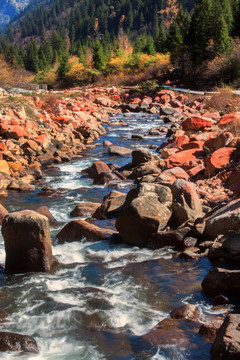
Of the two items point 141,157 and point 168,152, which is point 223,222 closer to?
point 141,157

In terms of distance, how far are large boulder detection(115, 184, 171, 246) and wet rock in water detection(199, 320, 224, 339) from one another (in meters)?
2.95

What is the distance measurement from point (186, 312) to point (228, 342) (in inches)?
50.2

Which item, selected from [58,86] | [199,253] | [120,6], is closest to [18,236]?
[199,253]

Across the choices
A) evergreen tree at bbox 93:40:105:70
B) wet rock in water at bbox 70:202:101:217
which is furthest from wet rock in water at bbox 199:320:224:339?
evergreen tree at bbox 93:40:105:70

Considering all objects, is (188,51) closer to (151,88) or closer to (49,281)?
(151,88)

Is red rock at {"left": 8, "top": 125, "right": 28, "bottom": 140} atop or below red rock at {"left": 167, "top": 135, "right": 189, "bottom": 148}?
atop

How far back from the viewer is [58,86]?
2379 inches

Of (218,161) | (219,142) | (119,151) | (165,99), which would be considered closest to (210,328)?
(218,161)

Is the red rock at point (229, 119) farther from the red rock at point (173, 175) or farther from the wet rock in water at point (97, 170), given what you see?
the wet rock in water at point (97, 170)

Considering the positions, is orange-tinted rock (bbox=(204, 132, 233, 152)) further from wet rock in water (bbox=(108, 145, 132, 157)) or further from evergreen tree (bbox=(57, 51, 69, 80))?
evergreen tree (bbox=(57, 51, 69, 80))

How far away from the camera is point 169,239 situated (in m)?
7.42

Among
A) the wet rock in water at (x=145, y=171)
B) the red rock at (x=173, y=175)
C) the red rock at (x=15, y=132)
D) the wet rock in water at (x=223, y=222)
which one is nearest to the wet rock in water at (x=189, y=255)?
the wet rock in water at (x=223, y=222)

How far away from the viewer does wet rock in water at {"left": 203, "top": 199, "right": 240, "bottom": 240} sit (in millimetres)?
7000

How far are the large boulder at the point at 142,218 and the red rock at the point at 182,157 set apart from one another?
541cm
